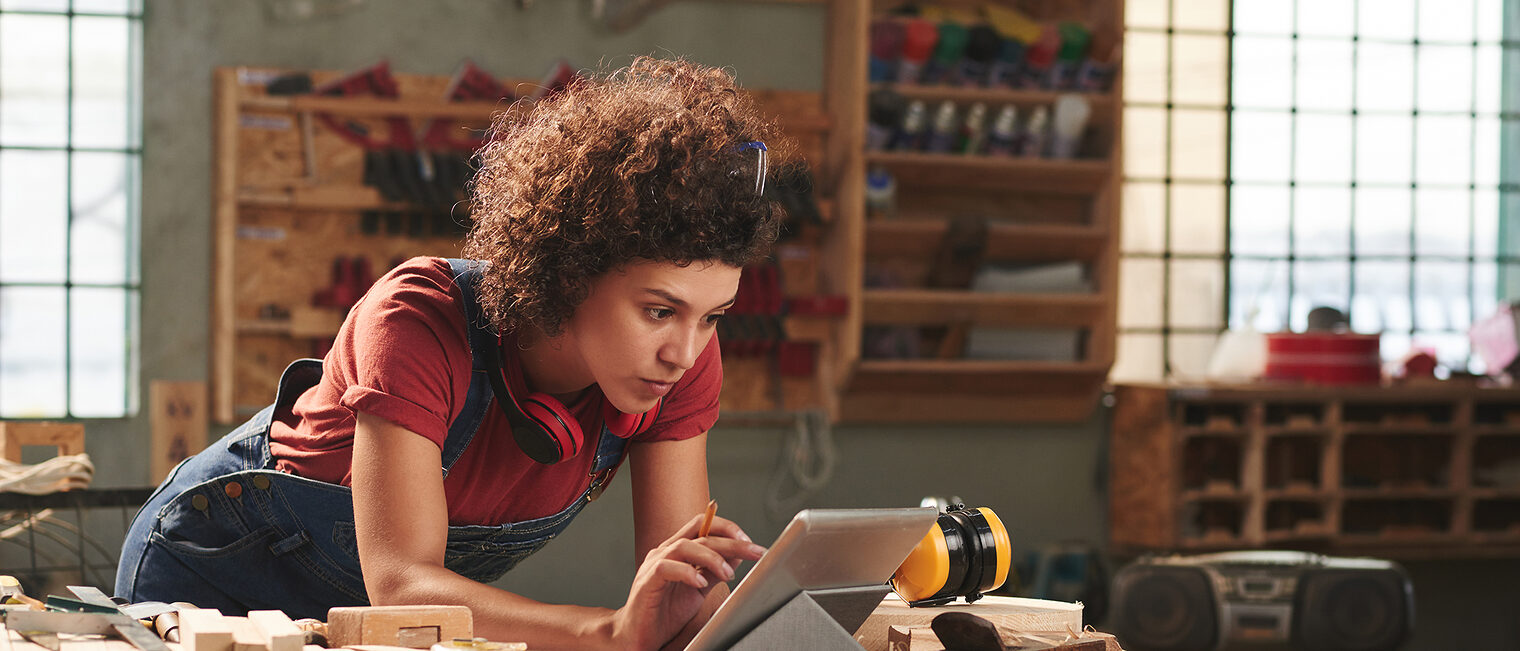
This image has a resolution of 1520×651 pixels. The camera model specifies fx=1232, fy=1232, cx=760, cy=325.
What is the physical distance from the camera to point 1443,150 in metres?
5.09

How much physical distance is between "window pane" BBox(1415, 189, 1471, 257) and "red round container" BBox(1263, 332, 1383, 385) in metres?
0.98

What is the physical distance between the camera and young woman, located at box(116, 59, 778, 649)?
44.0 inches

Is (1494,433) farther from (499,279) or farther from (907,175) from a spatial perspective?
(499,279)

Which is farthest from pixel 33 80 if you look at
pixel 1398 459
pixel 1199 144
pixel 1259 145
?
pixel 1398 459

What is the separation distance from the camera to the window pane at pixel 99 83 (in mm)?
3965

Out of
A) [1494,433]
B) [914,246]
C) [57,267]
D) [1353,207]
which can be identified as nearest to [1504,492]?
[1494,433]

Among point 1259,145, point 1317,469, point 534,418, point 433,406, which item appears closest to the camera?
point 433,406

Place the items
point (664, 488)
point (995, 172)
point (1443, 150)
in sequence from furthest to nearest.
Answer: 1. point (1443, 150)
2. point (995, 172)
3. point (664, 488)

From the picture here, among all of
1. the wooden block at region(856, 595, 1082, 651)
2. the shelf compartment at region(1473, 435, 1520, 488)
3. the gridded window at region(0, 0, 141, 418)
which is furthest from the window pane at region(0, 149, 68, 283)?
the shelf compartment at region(1473, 435, 1520, 488)

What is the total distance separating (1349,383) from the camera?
4.34m

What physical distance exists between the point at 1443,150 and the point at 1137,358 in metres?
1.64

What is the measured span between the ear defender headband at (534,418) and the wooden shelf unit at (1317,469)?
3331 mm

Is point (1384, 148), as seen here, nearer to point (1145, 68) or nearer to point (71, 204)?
point (1145, 68)

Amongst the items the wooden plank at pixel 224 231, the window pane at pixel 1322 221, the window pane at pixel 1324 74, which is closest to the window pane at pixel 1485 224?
the window pane at pixel 1322 221
